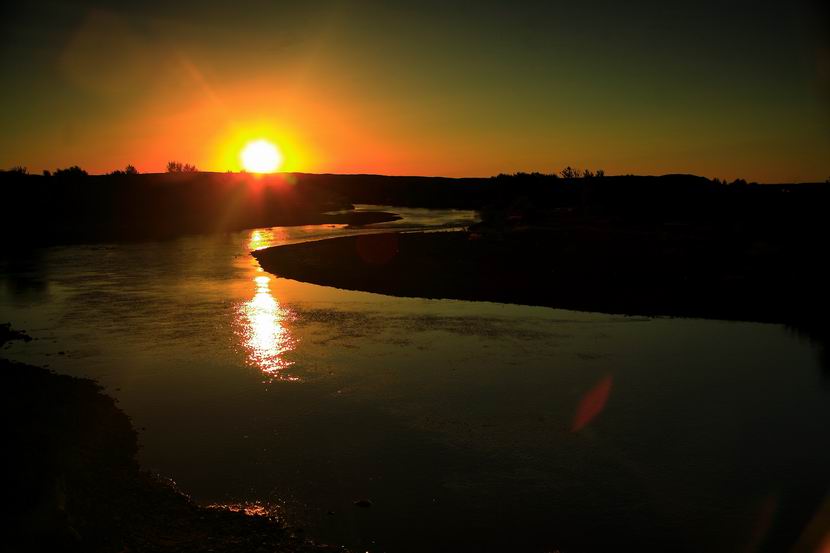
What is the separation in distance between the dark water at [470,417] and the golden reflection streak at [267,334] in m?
0.11

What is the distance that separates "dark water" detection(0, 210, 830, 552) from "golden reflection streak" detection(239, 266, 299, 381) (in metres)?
0.11

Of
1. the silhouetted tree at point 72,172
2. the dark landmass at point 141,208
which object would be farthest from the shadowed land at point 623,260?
the silhouetted tree at point 72,172

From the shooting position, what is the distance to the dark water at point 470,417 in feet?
27.4

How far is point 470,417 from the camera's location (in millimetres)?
11812

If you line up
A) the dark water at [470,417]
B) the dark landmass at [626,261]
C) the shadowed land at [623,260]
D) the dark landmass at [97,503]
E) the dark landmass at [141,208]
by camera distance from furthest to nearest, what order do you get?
the dark landmass at [141,208] → the shadowed land at [623,260] → the dark landmass at [626,261] → the dark water at [470,417] → the dark landmass at [97,503]

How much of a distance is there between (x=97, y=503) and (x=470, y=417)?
6205 millimetres

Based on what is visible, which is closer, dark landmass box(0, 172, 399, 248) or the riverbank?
the riverbank

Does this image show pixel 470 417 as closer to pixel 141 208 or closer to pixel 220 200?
pixel 141 208

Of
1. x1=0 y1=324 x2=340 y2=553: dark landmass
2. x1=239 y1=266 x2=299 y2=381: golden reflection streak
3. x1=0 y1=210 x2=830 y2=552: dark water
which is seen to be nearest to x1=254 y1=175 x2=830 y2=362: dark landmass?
x1=0 y1=210 x2=830 y2=552: dark water

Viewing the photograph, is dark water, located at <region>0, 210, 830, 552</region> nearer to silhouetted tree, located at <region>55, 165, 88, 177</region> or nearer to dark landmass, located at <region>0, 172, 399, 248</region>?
dark landmass, located at <region>0, 172, 399, 248</region>

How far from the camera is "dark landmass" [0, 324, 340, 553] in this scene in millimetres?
7332

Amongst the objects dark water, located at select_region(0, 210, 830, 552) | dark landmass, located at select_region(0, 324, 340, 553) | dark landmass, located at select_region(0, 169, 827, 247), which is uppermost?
dark landmass, located at select_region(0, 169, 827, 247)

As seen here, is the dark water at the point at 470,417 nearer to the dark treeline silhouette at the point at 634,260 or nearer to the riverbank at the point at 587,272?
the riverbank at the point at 587,272

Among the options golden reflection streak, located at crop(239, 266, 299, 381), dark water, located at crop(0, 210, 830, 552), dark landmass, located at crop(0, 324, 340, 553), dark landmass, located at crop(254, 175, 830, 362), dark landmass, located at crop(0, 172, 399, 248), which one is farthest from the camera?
dark landmass, located at crop(0, 172, 399, 248)
